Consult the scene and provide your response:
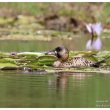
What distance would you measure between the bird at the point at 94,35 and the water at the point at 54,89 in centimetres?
228

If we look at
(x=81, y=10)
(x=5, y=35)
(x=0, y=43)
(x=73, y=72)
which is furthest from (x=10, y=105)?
(x=81, y=10)

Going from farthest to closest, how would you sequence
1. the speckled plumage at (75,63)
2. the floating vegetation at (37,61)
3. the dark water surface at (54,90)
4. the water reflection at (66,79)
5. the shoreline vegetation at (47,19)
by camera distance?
the shoreline vegetation at (47,19) < the speckled plumage at (75,63) < the floating vegetation at (37,61) < the water reflection at (66,79) < the dark water surface at (54,90)

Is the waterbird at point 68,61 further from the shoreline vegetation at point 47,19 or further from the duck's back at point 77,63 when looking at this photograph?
the shoreline vegetation at point 47,19

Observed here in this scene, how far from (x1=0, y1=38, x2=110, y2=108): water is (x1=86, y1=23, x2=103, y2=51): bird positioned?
228cm

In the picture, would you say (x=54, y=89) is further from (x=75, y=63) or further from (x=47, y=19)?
(x=47, y=19)

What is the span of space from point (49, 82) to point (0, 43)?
317cm

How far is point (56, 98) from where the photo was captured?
6570 mm

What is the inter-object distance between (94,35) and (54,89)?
4.22 metres

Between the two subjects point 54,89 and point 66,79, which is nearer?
point 54,89

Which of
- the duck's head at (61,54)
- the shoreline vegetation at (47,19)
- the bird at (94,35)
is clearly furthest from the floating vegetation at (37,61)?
the shoreline vegetation at (47,19)

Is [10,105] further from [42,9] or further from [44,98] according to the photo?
[42,9]

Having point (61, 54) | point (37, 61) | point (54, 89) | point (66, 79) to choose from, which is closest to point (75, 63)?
point (61, 54)

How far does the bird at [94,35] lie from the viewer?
10086 millimetres

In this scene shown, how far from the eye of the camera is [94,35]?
11.0 meters
